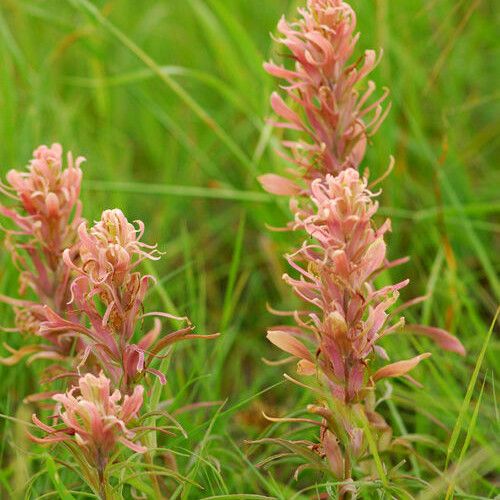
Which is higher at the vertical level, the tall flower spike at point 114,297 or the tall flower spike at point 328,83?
the tall flower spike at point 328,83

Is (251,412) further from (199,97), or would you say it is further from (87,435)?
(199,97)

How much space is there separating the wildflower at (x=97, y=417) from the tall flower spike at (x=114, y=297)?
10 centimetres

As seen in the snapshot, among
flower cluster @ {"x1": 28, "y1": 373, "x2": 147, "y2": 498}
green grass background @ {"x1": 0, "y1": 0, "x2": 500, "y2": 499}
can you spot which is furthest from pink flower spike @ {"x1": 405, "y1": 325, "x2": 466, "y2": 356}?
flower cluster @ {"x1": 28, "y1": 373, "x2": 147, "y2": 498}

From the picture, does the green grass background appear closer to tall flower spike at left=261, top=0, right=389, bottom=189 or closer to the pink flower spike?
the pink flower spike

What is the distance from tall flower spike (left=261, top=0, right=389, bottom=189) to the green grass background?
0.35 metres

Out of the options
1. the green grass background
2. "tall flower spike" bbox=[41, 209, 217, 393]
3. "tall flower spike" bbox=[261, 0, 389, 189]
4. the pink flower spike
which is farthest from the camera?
the green grass background

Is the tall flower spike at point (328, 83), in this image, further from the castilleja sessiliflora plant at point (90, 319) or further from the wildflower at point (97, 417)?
the wildflower at point (97, 417)

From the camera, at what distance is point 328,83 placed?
180 centimetres

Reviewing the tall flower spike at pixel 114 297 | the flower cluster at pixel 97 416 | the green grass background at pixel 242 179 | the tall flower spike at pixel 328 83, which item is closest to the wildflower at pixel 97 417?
the flower cluster at pixel 97 416

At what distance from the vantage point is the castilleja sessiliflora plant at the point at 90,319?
1.41 metres

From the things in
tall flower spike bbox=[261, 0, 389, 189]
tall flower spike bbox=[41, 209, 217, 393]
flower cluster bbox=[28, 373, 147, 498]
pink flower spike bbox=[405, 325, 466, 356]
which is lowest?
pink flower spike bbox=[405, 325, 466, 356]

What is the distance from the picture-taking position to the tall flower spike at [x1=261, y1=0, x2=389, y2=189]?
175 cm

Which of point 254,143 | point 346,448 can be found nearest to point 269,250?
point 254,143

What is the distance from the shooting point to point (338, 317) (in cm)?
143
